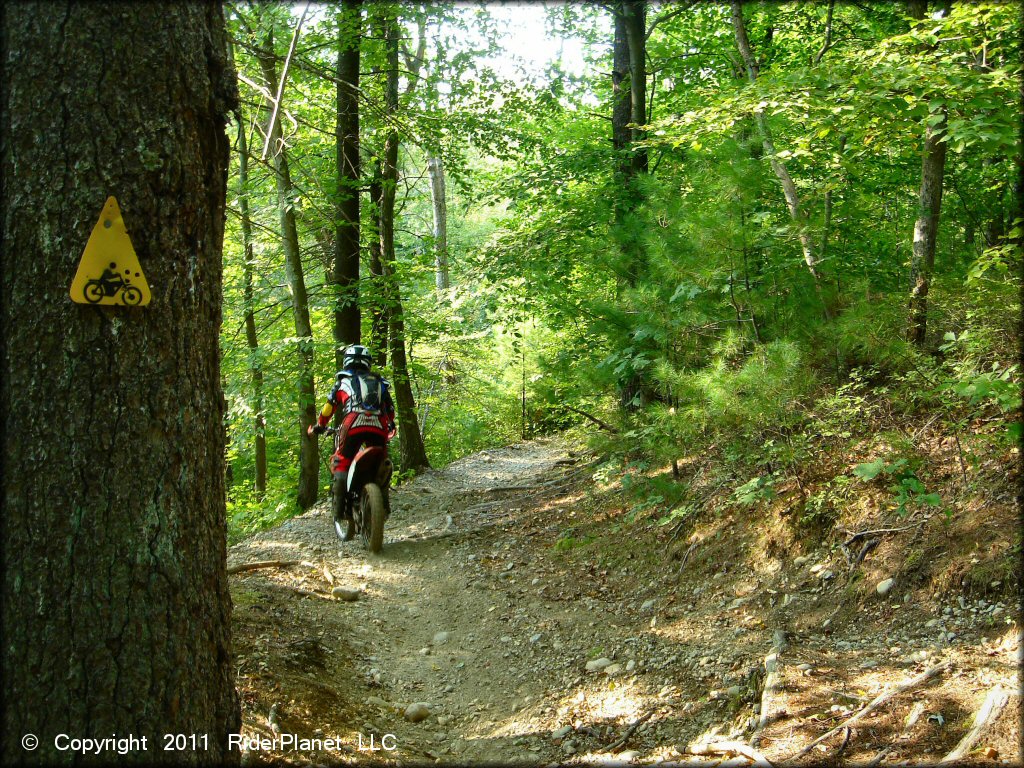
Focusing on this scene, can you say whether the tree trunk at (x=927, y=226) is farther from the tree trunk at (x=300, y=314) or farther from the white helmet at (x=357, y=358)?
the tree trunk at (x=300, y=314)

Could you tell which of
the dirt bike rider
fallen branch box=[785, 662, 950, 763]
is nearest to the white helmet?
the dirt bike rider

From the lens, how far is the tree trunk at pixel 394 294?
1012cm

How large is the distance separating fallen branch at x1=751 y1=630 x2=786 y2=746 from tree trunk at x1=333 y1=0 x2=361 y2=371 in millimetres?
6746

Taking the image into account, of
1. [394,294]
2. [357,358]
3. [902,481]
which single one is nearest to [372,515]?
[357,358]

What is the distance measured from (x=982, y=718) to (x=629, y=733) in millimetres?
1677

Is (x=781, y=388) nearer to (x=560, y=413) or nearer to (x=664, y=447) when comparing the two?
(x=664, y=447)

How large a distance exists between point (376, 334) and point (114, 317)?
27.1ft

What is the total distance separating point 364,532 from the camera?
7.64m

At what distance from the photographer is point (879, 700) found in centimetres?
312

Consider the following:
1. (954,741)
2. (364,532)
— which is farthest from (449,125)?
(954,741)

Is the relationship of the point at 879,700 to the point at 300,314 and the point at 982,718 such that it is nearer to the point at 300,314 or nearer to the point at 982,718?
the point at 982,718

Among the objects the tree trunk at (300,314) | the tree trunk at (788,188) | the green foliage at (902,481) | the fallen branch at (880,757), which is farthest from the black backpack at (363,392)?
the fallen branch at (880,757)

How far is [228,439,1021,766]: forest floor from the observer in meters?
3.16

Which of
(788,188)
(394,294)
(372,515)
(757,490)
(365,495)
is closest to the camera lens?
(757,490)
